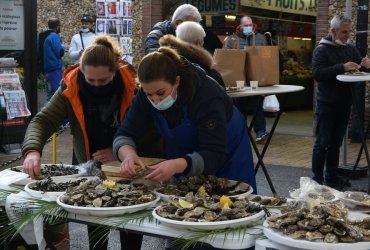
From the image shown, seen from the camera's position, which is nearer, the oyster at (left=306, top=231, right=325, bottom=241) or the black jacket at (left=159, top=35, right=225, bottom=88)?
the oyster at (left=306, top=231, right=325, bottom=241)

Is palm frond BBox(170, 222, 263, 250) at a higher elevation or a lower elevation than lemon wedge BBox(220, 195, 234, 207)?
lower

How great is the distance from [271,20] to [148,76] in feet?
38.3

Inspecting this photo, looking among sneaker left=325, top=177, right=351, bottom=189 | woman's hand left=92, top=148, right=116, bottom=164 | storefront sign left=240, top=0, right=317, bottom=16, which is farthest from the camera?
storefront sign left=240, top=0, right=317, bottom=16

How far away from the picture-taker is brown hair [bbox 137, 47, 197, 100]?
3078mm

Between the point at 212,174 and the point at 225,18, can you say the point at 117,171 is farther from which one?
the point at 225,18

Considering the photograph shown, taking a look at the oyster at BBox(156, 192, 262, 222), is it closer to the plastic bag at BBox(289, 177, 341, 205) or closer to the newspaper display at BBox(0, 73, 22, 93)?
the plastic bag at BBox(289, 177, 341, 205)

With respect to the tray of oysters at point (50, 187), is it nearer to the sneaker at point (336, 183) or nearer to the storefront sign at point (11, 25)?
the sneaker at point (336, 183)

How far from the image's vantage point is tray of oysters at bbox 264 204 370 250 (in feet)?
7.58

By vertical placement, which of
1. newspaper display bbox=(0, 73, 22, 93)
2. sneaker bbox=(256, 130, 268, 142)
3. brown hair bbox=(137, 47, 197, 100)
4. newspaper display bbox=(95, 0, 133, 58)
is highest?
newspaper display bbox=(95, 0, 133, 58)

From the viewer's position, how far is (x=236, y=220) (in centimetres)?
257

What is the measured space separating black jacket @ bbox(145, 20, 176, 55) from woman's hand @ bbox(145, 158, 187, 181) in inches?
120

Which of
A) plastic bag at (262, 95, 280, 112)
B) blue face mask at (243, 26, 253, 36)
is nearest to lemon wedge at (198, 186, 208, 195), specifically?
blue face mask at (243, 26, 253, 36)

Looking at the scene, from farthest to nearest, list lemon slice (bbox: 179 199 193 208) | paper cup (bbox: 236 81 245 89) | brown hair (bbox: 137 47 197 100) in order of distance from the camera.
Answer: paper cup (bbox: 236 81 245 89), brown hair (bbox: 137 47 197 100), lemon slice (bbox: 179 199 193 208)

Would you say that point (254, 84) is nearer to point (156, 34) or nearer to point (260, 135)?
point (156, 34)
